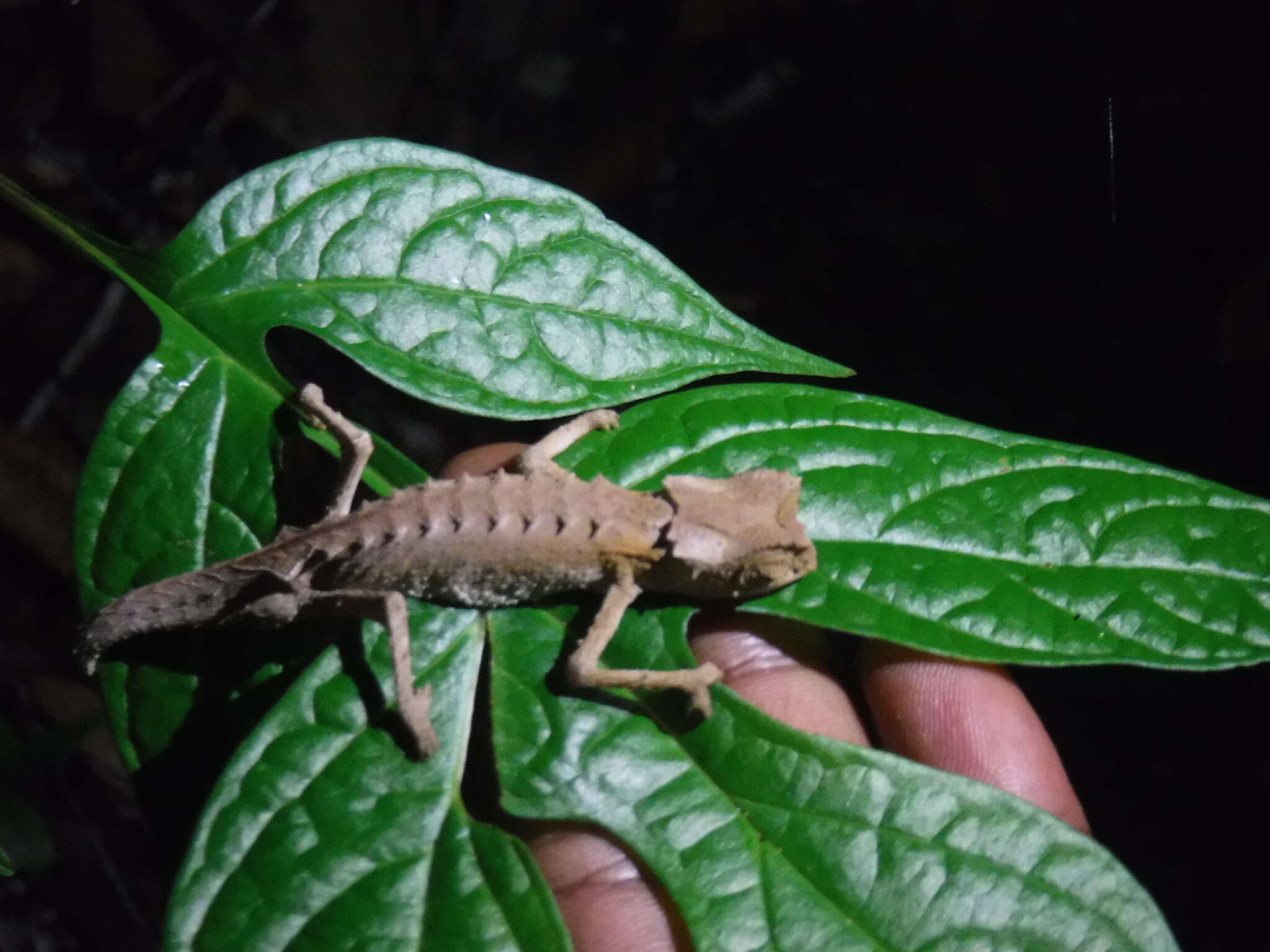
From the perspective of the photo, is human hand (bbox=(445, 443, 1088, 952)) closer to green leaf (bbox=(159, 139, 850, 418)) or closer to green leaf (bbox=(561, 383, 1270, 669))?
green leaf (bbox=(561, 383, 1270, 669))

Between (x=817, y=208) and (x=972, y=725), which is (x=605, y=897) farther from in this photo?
(x=817, y=208)

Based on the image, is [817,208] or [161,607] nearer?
[161,607]

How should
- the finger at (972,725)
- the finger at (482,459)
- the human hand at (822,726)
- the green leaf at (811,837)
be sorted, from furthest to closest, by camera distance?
1. the finger at (482,459)
2. the finger at (972,725)
3. the human hand at (822,726)
4. the green leaf at (811,837)

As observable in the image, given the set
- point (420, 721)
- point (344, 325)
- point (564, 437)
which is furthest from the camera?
point (564, 437)

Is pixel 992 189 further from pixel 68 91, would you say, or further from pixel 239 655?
pixel 68 91

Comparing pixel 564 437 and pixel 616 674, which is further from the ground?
pixel 564 437

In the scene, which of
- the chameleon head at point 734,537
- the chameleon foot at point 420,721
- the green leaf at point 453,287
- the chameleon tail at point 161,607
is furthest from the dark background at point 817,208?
the chameleon head at point 734,537

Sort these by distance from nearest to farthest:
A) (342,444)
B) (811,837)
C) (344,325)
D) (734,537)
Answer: (811,837)
(734,537)
(344,325)
(342,444)

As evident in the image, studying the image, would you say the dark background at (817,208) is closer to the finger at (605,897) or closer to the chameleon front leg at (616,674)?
the finger at (605,897)

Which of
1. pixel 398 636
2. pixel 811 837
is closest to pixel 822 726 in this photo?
pixel 811 837
